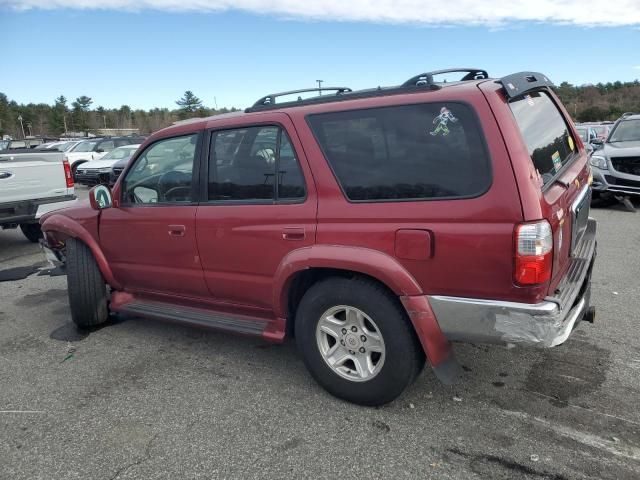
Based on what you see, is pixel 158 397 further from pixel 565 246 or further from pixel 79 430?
pixel 565 246

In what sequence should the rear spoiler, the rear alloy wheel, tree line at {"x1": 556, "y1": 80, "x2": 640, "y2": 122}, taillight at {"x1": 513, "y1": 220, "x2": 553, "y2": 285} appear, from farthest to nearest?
Answer: 1. tree line at {"x1": 556, "y1": 80, "x2": 640, "y2": 122}
2. the rear alloy wheel
3. the rear spoiler
4. taillight at {"x1": 513, "y1": 220, "x2": 553, "y2": 285}

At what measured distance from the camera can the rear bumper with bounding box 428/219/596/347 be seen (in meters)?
2.43

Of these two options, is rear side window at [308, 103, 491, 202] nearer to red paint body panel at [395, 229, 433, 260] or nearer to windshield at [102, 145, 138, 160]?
red paint body panel at [395, 229, 433, 260]

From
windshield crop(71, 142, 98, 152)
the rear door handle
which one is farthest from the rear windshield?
windshield crop(71, 142, 98, 152)

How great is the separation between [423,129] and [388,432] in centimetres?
165

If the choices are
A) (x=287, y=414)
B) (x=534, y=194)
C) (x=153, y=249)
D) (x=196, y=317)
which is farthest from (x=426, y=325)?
(x=153, y=249)

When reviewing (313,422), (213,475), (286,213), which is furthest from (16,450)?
(286,213)

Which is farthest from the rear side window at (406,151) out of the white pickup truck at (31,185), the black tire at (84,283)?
the white pickup truck at (31,185)

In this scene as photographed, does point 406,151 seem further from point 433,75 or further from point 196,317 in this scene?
point 196,317

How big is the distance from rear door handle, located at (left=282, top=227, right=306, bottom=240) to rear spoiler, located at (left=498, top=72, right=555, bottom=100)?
1351mm

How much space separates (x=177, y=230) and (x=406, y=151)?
1.78 m

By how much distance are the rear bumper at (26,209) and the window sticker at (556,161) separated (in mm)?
6087

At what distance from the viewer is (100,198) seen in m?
4.01

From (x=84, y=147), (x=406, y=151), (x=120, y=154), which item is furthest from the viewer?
(x=84, y=147)
